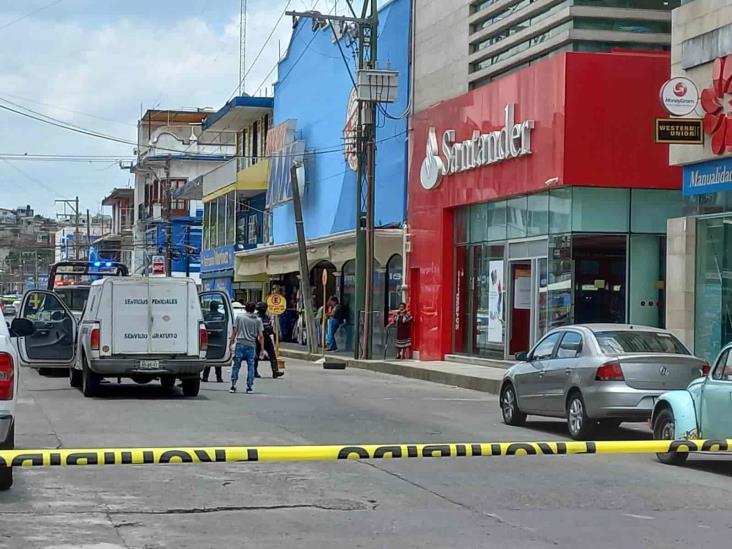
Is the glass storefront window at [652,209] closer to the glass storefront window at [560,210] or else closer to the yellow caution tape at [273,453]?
the glass storefront window at [560,210]

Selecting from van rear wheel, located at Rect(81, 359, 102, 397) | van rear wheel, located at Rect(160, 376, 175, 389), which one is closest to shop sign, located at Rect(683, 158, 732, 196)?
van rear wheel, located at Rect(160, 376, 175, 389)

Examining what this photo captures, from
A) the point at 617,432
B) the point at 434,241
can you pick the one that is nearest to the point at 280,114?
the point at 434,241

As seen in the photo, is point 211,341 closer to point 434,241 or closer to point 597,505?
point 434,241

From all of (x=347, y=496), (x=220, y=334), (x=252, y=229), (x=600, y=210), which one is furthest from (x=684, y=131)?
(x=252, y=229)

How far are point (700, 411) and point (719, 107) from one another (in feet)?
31.9

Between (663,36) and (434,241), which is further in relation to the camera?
(434,241)

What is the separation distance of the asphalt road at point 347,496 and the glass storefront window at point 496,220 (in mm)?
12405

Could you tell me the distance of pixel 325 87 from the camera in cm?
4450

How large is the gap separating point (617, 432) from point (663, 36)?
41.3ft

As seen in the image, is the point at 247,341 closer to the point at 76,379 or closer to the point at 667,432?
the point at 76,379

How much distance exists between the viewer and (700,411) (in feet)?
41.4

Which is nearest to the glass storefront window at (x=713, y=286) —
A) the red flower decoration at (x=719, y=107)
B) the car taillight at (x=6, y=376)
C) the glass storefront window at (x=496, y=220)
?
the red flower decoration at (x=719, y=107)

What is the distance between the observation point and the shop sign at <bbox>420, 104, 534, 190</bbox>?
90.1 ft

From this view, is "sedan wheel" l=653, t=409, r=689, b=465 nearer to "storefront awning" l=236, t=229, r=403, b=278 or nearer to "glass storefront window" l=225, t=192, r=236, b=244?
"storefront awning" l=236, t=229, r=403, b=278
